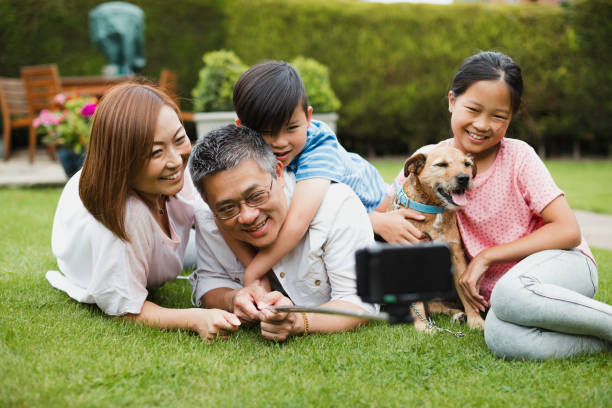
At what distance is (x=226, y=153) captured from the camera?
264 cm

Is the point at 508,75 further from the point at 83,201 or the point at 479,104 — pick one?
the point at 83,201

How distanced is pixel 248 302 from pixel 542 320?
1.37m

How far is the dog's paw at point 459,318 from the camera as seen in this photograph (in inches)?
126

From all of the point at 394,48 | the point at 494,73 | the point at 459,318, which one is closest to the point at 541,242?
the point at 459,318

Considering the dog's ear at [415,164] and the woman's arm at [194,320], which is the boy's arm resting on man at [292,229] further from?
the dog's ear at [415,164]

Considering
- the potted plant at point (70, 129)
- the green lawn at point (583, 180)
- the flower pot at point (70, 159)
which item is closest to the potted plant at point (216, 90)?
the potted plant at point (70, 129)

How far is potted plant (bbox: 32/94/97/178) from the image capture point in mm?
7949

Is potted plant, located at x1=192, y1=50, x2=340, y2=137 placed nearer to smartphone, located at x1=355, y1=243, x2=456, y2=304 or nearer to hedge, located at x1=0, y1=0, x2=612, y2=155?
smartphone, located at x1=355, y1=243, x2=456, y2=304

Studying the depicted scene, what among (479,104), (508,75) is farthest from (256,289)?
(508,75)

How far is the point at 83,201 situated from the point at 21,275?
4.55 feet

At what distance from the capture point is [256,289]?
2740 mm

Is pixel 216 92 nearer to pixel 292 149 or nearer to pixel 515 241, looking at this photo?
pixel 292 149

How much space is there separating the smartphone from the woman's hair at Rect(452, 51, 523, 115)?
5.82 ft

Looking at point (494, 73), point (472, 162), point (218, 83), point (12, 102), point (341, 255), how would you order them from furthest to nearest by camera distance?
point (12, 102) < point (218, 83) < point (472, 162) < point (494, 73) < point (341, 255)
